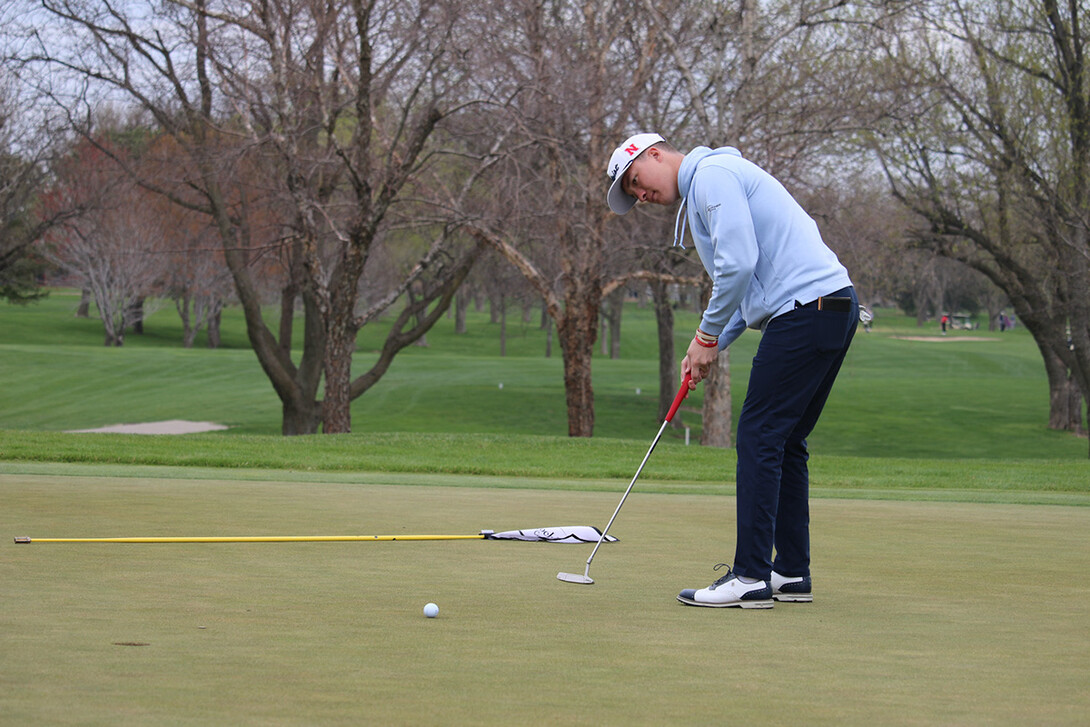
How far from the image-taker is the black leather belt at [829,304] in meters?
4.65

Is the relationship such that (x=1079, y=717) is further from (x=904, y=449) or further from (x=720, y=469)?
(x=904, y=449)

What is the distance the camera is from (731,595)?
14.6 ft

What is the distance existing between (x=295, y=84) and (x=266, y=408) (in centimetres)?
1615

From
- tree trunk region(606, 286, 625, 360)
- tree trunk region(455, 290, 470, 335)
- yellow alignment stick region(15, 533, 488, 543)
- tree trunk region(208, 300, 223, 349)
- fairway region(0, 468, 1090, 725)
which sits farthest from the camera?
tree trunk region(455, 290, 470, 335)

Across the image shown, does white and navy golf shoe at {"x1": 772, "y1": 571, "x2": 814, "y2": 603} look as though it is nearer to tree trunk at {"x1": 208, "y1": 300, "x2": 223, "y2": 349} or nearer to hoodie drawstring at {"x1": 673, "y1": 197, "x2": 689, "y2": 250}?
hoodie drawstring at {"x1": 673, "y1": 197, "x2": 689, "y2": 250}

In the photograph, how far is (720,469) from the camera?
1306 cm

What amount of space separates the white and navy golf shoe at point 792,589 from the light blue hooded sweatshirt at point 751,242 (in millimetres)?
1049

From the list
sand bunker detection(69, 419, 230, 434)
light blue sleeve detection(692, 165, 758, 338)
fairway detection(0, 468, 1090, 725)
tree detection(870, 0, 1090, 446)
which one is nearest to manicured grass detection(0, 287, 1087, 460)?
sand bunker detection(69, 419, 230, 434)

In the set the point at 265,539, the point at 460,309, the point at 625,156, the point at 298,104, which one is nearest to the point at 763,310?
the point at 625,156

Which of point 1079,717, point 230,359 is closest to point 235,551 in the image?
point 1079,717

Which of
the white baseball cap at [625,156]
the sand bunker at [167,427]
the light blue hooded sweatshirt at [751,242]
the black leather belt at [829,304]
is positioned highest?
the white baseball cap at [625,156]

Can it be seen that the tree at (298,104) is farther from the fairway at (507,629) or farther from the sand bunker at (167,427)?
the fairway at (507,629)

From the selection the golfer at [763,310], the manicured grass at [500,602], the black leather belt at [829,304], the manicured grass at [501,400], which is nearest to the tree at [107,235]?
the manicured grass at [501,400]

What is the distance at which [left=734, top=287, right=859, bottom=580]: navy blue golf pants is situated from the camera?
466 cm
